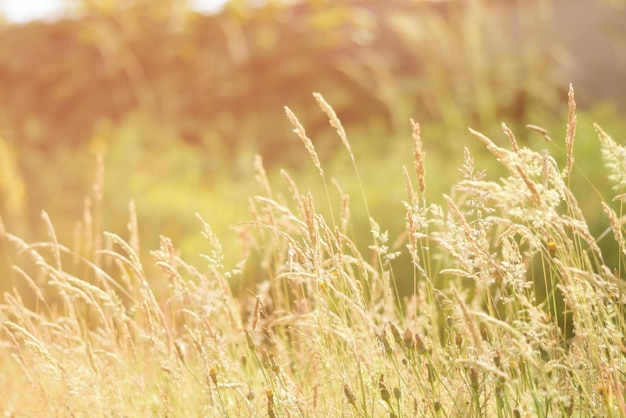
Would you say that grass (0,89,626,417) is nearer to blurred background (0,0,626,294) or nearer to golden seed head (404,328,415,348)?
golden seed head (404,328,415,348)

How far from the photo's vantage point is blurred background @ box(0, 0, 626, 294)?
25.7 ft

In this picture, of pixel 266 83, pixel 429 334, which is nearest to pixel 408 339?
pixel 429 334

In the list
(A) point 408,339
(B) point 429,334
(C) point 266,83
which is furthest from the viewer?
(C) point 266,83

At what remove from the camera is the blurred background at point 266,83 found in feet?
25.7

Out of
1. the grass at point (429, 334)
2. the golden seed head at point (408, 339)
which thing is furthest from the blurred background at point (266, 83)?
the golden seed head at point (408, 339)

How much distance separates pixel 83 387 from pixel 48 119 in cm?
860

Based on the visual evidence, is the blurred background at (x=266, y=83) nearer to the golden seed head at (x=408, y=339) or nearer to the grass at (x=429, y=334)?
the grass at (x=429, y=334)

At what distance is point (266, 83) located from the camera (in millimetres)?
9852

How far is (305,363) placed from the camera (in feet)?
7.60

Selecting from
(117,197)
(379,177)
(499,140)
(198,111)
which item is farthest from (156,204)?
(198,111)

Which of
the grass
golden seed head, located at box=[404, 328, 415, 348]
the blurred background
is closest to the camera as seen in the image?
the grass

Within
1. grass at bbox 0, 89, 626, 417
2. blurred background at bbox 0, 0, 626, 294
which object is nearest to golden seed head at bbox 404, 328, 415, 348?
grass at bbox 0, 89, 626, 417

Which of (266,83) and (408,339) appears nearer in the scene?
(408,339)

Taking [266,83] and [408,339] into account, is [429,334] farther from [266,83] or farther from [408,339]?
[266,83]
